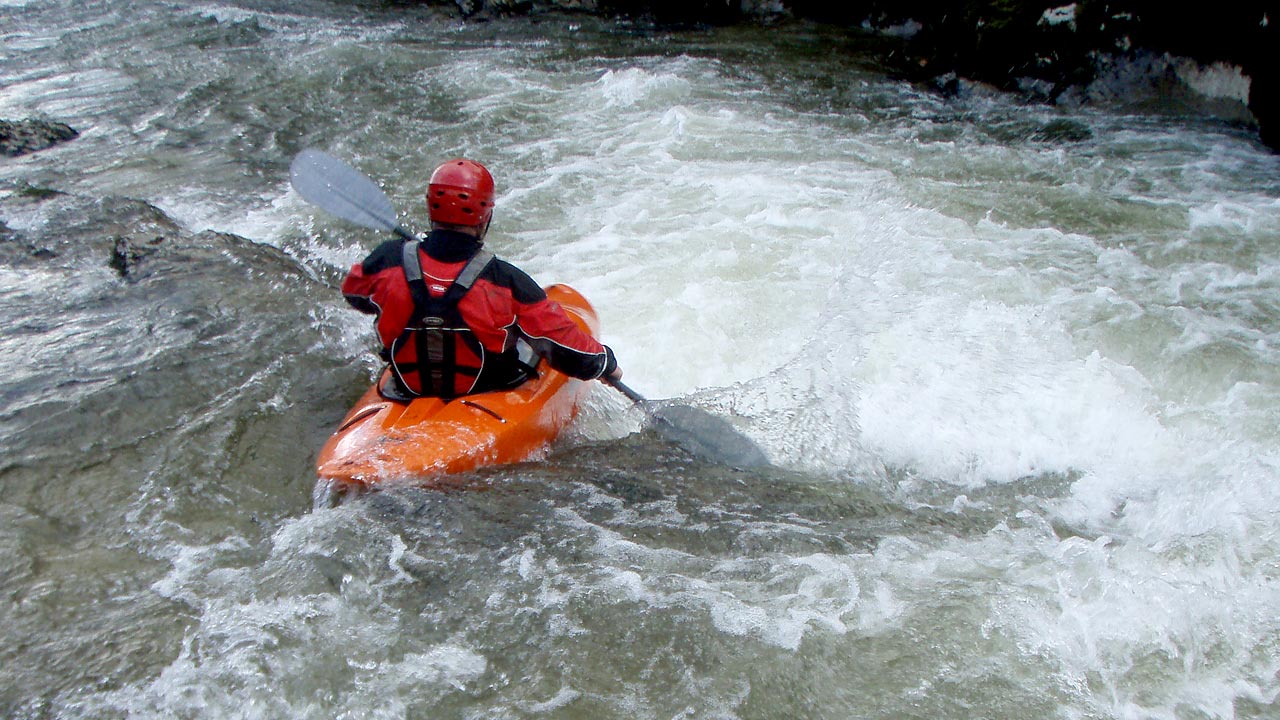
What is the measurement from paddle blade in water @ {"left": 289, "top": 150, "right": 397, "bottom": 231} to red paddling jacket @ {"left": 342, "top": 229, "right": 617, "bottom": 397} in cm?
76

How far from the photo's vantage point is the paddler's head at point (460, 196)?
296cm

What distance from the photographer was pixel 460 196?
2969mm

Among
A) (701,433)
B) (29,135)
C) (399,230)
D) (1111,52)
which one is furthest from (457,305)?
(1111,52)

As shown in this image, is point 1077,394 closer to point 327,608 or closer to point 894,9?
point 327,608

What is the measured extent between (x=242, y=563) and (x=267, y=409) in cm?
112

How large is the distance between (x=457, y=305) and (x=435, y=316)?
0.09 meters

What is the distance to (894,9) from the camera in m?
10.9

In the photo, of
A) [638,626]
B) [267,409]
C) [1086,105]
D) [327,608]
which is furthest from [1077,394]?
[1086,105]

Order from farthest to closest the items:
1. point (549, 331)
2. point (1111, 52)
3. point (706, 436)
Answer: point (1111, 52) → point (706, 436) → point (549, 331)

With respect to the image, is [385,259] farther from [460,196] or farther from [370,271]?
[460,196]

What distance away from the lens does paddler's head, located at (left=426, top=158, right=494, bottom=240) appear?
2965mm

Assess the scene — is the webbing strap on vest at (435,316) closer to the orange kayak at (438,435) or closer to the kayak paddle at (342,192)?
the orange kayak at (438,435)

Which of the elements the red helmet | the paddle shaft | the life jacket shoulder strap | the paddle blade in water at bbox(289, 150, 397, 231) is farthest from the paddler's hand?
the paddle blade in water at bbox(289, 150, 397, 231)

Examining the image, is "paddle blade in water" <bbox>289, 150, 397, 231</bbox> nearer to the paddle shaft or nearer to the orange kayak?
the orange kayak
